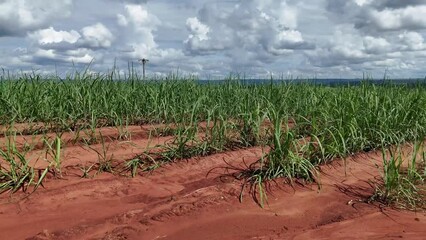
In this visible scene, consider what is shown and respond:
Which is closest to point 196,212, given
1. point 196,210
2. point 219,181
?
point 196,210

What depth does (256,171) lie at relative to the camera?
3.82 metres

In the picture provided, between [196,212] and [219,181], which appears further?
[219,181]

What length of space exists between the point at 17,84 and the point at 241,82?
3506 mm

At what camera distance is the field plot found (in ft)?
9.83

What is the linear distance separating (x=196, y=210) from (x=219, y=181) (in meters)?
0.61

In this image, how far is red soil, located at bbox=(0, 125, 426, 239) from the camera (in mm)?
2908

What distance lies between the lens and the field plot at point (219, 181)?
9.83ft

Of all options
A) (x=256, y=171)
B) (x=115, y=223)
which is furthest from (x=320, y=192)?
(x=115, y=223)

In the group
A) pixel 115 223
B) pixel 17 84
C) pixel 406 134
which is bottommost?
pixel 115 223

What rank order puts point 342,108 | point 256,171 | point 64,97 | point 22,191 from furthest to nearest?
1. point 64,97
2. point 342,108
3. point 256,171
4. point 22,191

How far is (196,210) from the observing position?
3.21m

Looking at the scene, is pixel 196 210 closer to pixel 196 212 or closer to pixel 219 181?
pixel 196 212

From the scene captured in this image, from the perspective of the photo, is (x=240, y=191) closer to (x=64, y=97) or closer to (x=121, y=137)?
(x=121, y=137)

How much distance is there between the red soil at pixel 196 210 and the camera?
291cm
